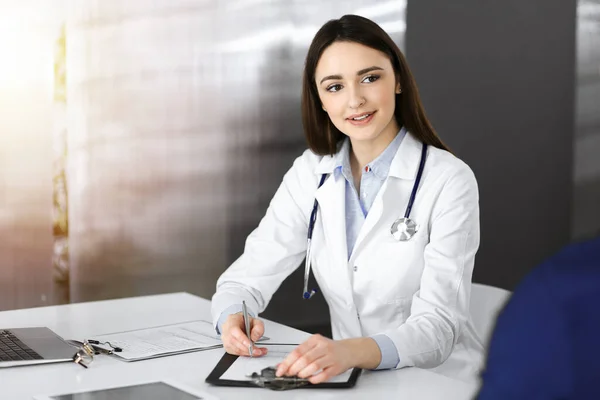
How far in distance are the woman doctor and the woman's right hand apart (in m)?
0.05

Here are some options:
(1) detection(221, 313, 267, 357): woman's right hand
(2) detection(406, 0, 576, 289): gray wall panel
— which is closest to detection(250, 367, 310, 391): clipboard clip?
(1) detection(221, 313, 267, 357): woman's right hand

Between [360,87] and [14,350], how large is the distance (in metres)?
1.08

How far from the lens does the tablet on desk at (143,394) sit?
50.6 inches

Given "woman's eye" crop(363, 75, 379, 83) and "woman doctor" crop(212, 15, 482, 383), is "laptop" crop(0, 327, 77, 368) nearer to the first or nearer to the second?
"woman doctor" crop(212, 15, 482, 383)

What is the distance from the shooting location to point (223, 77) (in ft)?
12.1

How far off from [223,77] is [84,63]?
66cm

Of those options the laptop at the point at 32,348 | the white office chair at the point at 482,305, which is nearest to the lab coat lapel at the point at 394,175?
the white office chair at the point at 482,305

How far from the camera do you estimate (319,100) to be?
2252 mm

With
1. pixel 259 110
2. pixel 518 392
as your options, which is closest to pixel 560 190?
pixel 259 110

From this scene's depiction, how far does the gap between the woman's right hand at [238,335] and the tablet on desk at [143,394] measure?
0.23m

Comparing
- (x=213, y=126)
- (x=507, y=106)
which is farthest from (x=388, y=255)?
(x=507, y=106)

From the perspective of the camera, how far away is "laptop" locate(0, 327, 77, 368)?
58.8 inches

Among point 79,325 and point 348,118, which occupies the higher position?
point 348,118

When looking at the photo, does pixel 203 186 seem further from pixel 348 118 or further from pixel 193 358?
pixel 193 358
